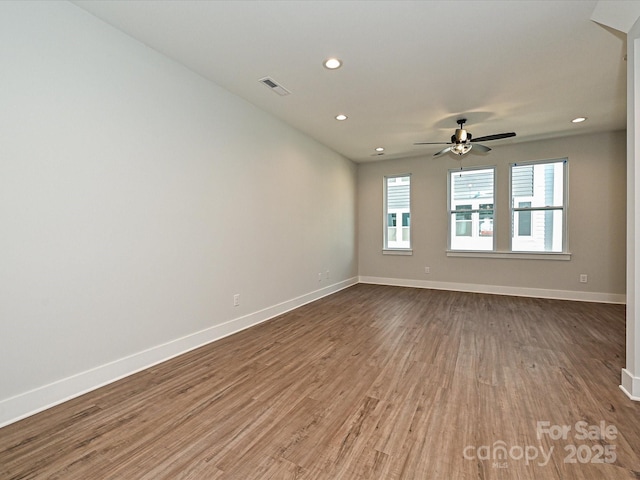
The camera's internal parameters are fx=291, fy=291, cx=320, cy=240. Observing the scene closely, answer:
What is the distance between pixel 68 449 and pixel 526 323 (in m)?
4.53

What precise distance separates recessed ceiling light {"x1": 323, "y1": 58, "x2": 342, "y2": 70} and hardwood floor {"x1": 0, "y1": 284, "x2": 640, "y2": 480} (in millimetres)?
2749

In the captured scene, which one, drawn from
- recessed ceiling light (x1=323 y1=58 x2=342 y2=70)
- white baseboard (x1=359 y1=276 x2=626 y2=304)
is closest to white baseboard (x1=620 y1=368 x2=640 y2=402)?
recessed ceiling light (x1=323 y1=58 x2=342 y2=70)

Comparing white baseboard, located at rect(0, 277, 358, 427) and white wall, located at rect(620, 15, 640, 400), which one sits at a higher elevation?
white wall, located at rect(620, 15, 640, 400)

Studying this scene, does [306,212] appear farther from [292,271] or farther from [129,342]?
[129,342]

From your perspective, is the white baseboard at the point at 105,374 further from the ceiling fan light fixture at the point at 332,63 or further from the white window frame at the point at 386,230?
the white window frame at the point at 386,230

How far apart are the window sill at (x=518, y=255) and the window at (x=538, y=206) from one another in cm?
9

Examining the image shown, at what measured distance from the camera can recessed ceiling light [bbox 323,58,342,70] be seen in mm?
2680

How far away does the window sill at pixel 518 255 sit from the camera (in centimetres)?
502

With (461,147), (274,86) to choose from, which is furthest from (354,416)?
(461,147)

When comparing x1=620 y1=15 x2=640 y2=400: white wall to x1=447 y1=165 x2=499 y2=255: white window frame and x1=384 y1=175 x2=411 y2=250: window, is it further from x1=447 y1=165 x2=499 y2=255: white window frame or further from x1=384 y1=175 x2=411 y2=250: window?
x1=384 y1=175 x2=411 y2=250: window

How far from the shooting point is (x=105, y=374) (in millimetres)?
2221

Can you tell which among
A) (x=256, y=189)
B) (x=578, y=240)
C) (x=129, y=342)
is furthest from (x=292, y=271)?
(x=578, y=240)

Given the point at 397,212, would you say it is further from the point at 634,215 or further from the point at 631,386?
the point at 631,386

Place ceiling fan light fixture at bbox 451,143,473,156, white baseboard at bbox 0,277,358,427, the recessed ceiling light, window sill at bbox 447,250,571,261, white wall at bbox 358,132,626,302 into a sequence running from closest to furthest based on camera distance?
white baseboard at bbox 0,277,358,427 → the recessed ceiling light → ceiling fan light fixture at bbox 451,143,473,156 → white wall at bbox 358,132,626,302 → window sill at bbox 447,250,571,261
